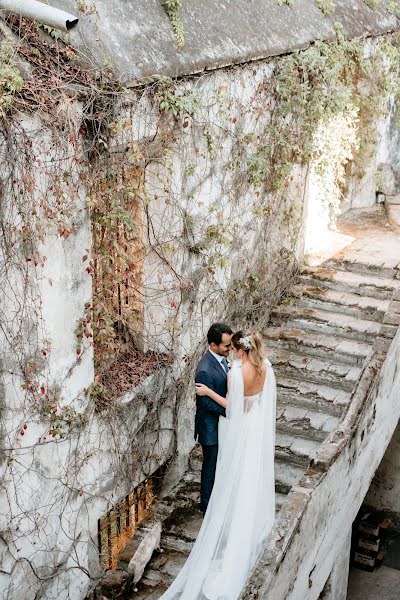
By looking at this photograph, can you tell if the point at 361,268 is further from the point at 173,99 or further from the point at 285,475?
the point at 173,99

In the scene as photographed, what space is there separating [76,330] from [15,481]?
1.39m

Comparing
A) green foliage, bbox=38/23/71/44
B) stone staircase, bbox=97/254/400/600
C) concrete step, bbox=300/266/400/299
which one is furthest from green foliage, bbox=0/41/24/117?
concrete step, bbox=300/266/400/299

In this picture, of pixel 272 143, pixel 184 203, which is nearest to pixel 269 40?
pixel 272 143

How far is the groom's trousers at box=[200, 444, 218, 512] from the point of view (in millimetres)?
8070

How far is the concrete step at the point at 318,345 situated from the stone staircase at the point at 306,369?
0.01m

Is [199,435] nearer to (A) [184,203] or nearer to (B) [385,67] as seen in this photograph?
(A) [184,203]

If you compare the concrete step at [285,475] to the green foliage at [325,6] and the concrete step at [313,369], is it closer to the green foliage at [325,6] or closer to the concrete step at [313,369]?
the concrete step at [313,369]

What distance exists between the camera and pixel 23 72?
6137 mm

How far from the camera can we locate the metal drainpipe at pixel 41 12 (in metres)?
6.09

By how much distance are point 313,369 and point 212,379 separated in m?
2.60

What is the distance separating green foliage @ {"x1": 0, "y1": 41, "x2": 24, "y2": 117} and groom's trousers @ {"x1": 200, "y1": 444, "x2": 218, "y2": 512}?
3972 millimetres

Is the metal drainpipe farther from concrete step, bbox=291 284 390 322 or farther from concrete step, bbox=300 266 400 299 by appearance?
concrete step, bbox=300 266 400 299

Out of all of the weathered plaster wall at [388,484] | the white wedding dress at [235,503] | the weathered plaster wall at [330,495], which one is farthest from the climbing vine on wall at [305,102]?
the weathered plaster wall at [388,484]

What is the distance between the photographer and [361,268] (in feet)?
38.7
